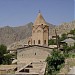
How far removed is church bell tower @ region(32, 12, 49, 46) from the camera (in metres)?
26.5

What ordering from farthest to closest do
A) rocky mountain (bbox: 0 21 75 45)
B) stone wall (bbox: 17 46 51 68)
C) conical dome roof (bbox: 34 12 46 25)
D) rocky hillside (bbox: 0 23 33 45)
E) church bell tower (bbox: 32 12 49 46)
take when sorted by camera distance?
rocky hillside (bbox: 0 23 33 45) < rocky mountain (bbox: 0 21 75 45) < conical dome roof (bbox: 34 12 46 25) < church bell tower (bbox: 32 12 49 46) < stone wall (bbox: 17 46 51 68)

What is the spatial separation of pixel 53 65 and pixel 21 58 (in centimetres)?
964

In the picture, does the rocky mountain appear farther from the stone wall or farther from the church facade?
the stone wall

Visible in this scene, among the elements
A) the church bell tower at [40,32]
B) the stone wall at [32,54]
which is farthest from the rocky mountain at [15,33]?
the stone wall at [32,54]

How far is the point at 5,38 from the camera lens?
86.9 metres

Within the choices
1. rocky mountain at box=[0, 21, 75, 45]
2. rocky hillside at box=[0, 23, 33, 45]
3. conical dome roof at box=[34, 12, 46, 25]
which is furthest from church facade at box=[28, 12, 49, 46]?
rocky hillside at box=[0, 23, 33, 45]

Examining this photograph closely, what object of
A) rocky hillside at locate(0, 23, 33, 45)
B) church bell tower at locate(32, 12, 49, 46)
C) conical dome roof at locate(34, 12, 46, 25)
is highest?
rocky hillside at locate(0, 23, 33, 45)

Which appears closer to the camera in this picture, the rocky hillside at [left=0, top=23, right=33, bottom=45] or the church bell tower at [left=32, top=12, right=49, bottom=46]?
the church bell tower at [left=32, top=12, right=49, bottom=46]

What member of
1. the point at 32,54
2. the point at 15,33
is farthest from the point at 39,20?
the point at 15,33

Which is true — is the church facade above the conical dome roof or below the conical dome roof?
below

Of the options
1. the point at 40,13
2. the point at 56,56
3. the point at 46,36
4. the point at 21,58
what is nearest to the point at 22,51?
the point at 21,58

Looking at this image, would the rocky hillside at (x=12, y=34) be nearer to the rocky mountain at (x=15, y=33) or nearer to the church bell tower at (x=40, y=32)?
the rocky mountain at (x=15, y=33)

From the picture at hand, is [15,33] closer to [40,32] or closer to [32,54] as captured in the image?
[40,32]

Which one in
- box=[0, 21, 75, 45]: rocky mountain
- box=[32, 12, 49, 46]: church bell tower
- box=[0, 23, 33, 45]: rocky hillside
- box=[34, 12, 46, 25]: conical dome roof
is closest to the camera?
box=[32, 12, 49, 46]: church bell tower
